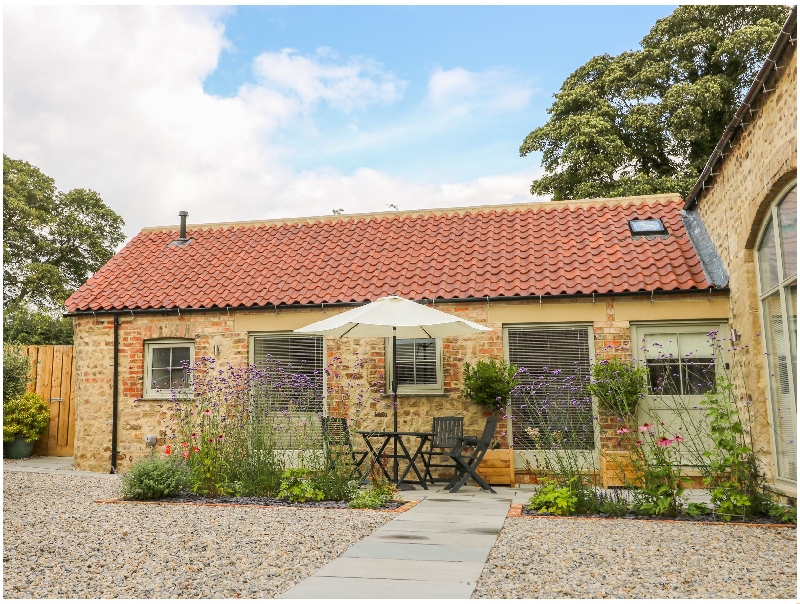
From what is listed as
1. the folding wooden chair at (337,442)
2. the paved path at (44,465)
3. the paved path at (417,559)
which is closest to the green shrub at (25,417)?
the paved path at (44,465)

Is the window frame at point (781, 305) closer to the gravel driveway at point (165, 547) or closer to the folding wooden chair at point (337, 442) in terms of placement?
the gravel driveway at point (165, 547)

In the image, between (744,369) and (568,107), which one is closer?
(744,369)

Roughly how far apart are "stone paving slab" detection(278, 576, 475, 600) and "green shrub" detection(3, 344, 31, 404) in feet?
35.4

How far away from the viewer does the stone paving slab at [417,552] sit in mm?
4902

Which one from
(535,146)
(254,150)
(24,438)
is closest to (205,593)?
(24,438)

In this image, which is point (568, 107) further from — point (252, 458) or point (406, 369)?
point (252, 458)

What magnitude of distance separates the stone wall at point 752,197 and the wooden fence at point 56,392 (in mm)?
11596

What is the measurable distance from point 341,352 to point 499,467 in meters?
2.92

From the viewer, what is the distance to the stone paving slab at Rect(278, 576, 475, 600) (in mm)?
3934

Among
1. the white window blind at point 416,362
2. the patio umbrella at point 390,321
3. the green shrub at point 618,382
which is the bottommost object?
the green shrub at point 618,382

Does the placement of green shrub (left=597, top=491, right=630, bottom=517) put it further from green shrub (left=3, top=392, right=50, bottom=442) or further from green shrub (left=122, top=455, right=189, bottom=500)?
green shrub (left=3, top=392, right=50, bottom=442)

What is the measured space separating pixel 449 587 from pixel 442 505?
3.40 metres

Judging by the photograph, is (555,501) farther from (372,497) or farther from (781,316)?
(781,316)

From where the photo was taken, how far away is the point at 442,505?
748cm
